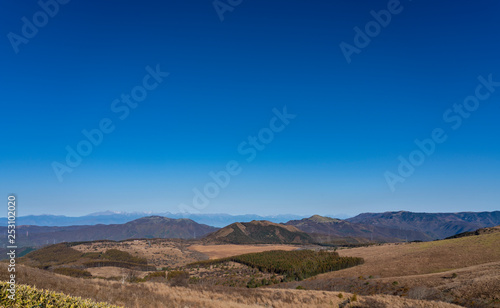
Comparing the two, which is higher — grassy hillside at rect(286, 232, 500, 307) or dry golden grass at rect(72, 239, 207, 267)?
grassy hillside at rect(286, 232, 500, 307)

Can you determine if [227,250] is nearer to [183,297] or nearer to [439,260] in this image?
[439,260]

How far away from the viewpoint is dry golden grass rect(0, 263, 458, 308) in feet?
55.9

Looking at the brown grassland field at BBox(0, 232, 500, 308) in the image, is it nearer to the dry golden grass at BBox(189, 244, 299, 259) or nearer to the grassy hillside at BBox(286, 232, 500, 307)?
the grassy hillside at BBox(286, 232, 500, 307)

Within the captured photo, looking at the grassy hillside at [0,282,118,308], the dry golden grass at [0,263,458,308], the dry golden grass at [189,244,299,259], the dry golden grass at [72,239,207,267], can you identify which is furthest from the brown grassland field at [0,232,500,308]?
the dry golden grass at [189,244,299,259]

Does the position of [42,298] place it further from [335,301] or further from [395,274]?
[395,274]

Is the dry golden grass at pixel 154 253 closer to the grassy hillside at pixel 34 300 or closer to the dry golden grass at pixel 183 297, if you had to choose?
the dry golden grass at pixel 183 297

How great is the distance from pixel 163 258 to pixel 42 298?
359 ft

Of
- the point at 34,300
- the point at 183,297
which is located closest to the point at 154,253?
the point at 183,297

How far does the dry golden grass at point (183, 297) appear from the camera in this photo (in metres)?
17.0

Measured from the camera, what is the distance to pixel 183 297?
21781 millimetres

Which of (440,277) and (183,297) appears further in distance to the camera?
(440,277)

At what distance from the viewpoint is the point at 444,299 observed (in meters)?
21.8

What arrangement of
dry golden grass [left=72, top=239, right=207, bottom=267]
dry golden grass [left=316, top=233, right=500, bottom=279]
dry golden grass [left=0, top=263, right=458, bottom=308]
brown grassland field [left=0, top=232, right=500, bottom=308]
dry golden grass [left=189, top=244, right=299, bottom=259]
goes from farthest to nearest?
dry golden grass [left=189, top=244, right=299, bottom=259]
dry golden grass [left=72, top=239, right=207, bottom=267]
dry golden grass [left=316, top=233, right=500, bottom=279]
brown grassland field [left=0, top=232, right=500, bottom=308]
dry golden grass [left=0, top=263, right=458, bottom=308]

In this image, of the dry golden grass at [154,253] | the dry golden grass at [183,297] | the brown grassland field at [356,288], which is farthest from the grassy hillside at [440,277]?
the dry golden grass at [154,253]
